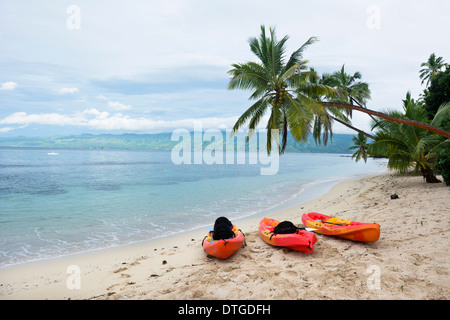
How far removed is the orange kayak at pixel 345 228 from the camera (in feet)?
18.0

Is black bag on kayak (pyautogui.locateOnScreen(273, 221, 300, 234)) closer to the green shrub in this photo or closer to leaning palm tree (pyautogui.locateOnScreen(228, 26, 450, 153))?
leaning palm tree (pyautogui.locateOnScreen(228, 26, 450, 153))

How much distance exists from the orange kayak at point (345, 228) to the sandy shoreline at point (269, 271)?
0.16 meters

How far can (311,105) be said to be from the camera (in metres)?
8.81

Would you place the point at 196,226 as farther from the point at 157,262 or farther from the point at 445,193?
the point at 445,193

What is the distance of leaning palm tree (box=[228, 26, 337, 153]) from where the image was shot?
9445 millimetres

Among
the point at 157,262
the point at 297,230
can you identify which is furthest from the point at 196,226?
the point at 297,230

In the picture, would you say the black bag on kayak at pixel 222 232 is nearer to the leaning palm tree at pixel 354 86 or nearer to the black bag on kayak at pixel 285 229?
the black bag on kayak at pixel 285 229

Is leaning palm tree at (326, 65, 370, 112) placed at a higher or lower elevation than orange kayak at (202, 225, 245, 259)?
higher

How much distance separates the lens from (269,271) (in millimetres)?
4602

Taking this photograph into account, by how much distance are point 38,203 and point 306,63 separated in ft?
54.6

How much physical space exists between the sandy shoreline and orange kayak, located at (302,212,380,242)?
0.16 m
